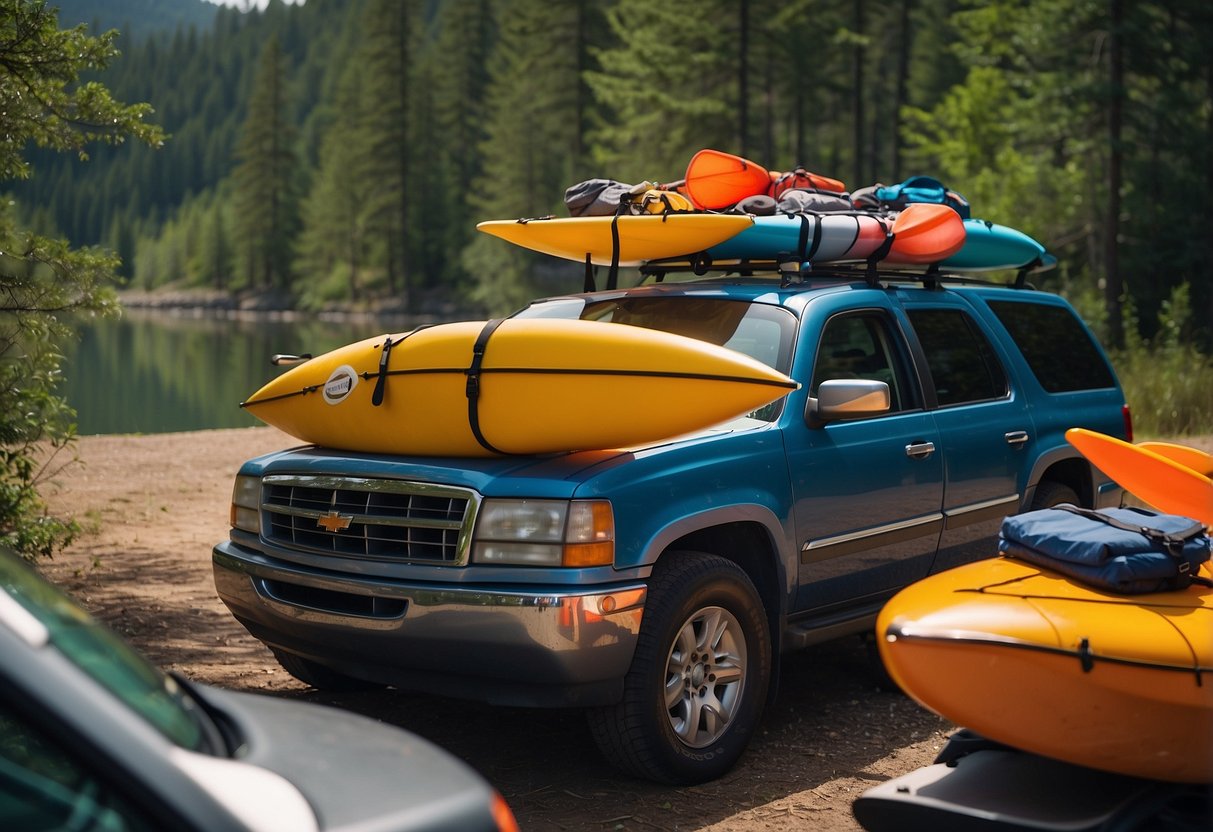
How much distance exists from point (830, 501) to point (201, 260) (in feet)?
342

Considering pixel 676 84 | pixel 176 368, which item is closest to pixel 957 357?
pixel 176 368

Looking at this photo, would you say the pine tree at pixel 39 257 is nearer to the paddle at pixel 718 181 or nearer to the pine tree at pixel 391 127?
the paddle at pixel 718 181

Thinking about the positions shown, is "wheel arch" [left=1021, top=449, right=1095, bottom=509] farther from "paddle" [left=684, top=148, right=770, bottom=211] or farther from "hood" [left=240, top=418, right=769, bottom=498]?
"hood" [left=240, top=418, right=769, bottom=498]

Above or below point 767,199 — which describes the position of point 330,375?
below

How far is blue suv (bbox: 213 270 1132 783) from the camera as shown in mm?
4484

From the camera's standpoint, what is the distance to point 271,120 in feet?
283

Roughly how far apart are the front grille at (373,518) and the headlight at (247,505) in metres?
0.10

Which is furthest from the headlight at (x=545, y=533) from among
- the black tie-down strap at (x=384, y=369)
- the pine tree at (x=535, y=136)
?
the pine tree at (x=535, y=136)

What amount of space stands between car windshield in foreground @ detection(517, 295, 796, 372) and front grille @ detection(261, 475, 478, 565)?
1.55m

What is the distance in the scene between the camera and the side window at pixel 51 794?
68.8 inches

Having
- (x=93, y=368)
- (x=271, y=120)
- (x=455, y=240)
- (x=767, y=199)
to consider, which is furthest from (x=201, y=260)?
(x=767, y=199)

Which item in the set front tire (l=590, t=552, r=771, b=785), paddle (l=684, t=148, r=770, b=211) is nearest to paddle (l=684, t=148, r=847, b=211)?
paddle (l=684, t=148, r=770, b=211)

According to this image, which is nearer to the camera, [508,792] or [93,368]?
[508,792]

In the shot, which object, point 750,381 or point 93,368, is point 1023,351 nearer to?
point 750,381
